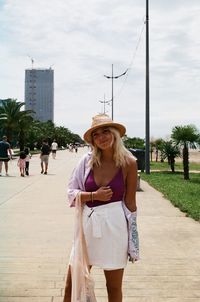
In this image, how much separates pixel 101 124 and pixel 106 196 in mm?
521

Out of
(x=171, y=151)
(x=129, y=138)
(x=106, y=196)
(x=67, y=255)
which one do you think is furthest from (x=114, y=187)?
(x=129, y=138)

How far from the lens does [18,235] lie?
720 centimetres

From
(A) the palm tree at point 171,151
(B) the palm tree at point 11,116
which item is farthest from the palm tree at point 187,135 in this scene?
(B) the palm tree at point 11,116

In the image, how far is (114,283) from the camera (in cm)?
334

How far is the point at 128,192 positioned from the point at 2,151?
16691 millimetres

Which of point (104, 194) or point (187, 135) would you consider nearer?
point (104, 194)

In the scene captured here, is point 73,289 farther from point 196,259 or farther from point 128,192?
point 196,259

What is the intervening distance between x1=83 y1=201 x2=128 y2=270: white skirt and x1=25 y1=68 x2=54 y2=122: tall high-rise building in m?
172

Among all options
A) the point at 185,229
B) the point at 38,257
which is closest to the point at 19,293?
the point at 38,257

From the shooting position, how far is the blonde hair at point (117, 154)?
10.9 feet

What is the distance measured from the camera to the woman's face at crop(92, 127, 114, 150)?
336 cm

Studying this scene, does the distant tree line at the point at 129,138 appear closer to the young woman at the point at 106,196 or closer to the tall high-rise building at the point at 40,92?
the young woman at the point at 106,196

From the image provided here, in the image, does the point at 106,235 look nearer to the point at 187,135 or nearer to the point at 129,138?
the point at 187,135

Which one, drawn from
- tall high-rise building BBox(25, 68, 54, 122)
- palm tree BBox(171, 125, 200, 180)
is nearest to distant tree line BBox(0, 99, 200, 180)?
palm tree BBox(171, 125, 200, 180)
